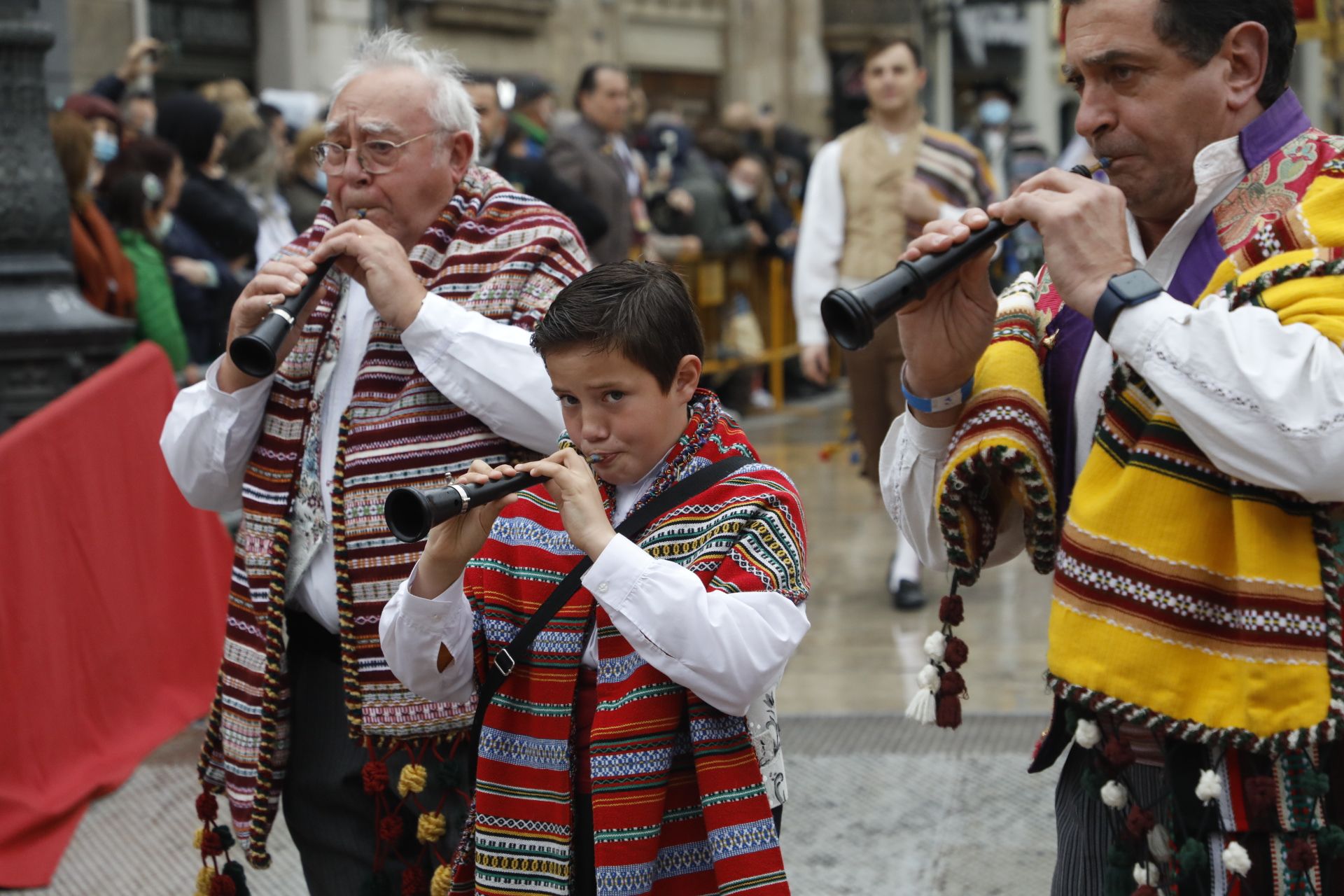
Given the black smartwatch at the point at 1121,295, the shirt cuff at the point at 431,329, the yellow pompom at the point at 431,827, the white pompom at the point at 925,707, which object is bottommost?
the yellow pompom at the point at 431,827

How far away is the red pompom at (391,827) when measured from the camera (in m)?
2.92

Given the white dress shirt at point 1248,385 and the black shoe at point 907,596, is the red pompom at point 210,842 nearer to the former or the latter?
the white dress shirt at point 1248,385

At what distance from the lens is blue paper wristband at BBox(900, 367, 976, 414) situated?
2299mm

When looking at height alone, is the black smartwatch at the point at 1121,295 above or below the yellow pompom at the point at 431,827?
above

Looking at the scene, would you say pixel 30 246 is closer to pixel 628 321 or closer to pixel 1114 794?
pixel 628 321

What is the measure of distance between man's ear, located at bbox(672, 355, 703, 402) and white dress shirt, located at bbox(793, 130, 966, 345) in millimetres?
4318

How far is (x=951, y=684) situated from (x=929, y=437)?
1.15 feet

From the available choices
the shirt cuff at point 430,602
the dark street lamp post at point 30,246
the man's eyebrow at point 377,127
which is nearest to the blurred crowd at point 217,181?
the dark street lamp post at point 30,246

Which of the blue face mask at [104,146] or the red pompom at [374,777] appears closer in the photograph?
the red pompom at [374,777]

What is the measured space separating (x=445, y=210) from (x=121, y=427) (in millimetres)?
2475

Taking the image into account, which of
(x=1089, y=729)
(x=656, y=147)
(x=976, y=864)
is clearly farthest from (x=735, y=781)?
(x=656, y=147)

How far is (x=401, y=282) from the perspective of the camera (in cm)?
280

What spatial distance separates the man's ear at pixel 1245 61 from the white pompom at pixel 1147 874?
951 millimetres

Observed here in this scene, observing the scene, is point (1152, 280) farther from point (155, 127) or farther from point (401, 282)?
point (155, 127)
